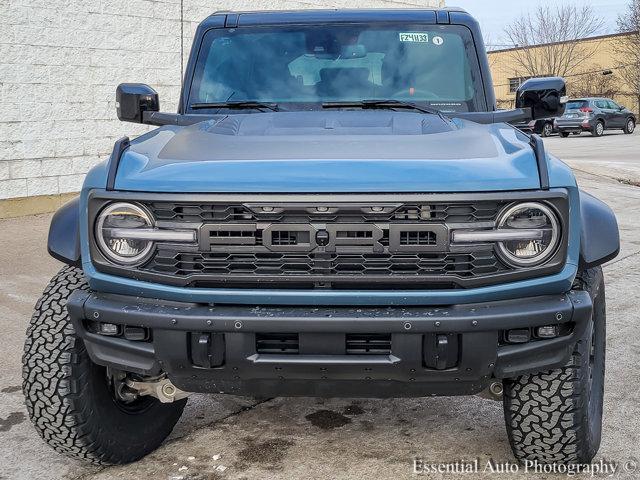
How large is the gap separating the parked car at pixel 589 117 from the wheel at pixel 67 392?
25532 millimetres

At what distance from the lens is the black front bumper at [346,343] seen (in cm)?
246

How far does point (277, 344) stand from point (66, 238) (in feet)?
3.12

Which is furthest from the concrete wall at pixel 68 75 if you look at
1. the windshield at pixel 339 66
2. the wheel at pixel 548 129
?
the wheel at pixel 548 129

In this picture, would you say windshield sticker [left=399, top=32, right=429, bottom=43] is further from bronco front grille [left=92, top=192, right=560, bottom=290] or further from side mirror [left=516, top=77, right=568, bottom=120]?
bronco front grille [left=92, top=192, right=560, bottom=290]

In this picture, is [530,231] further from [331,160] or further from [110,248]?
[110,248]

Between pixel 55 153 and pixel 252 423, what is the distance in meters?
6.74

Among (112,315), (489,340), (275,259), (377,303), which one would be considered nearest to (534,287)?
(489,340)

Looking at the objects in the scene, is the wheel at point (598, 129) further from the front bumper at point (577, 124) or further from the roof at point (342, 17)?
the roof at point (342, 17)

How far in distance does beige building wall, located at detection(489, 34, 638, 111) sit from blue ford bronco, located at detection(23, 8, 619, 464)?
135ft

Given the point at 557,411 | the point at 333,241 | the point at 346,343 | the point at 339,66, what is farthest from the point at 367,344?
the point at 339,66

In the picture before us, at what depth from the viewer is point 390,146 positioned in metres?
2.78

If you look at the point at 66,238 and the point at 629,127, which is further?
the point at 629,127

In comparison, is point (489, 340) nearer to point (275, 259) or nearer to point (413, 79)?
point (275, 259)

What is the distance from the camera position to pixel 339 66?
156 inches
